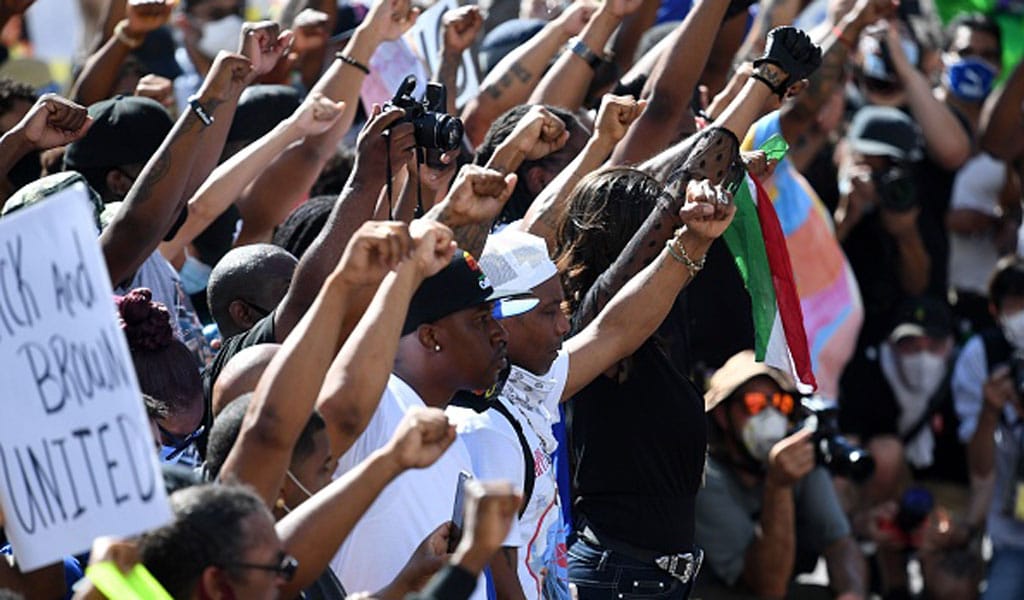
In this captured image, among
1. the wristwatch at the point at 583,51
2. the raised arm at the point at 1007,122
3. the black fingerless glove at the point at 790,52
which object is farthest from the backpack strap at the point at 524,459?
the raised arm at the point at 1007,122

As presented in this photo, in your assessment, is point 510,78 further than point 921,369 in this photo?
No

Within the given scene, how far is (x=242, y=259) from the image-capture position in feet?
16.7

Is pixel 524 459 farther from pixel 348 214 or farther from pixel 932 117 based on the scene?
pixel 932 117

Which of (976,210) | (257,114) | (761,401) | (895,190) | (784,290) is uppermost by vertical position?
(257,114)

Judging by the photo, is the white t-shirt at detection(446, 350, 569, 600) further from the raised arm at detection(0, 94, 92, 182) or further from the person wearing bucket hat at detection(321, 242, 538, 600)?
the raised arm at detection(0, 94, 92, 182)

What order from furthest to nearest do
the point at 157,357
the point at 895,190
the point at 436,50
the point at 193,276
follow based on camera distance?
the point at 895,190 < the point at 436,50 < the point at 193,276 < the point at 157,357

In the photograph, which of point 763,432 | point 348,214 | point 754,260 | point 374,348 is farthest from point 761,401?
point 374,348

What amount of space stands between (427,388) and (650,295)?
0.76m

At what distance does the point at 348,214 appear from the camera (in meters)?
4.50

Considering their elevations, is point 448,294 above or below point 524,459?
above

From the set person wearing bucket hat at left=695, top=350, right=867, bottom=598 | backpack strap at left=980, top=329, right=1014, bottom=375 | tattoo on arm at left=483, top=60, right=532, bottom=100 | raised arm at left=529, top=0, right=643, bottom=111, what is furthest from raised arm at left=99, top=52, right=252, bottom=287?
backpack strap at left=980, top=329, right=1014, bottom=375

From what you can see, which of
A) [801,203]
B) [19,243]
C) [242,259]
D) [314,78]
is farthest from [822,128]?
[19,243]

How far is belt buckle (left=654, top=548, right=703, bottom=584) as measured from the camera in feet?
16.0

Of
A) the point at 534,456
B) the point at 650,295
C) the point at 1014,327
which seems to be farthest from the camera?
the point at 1014,327
